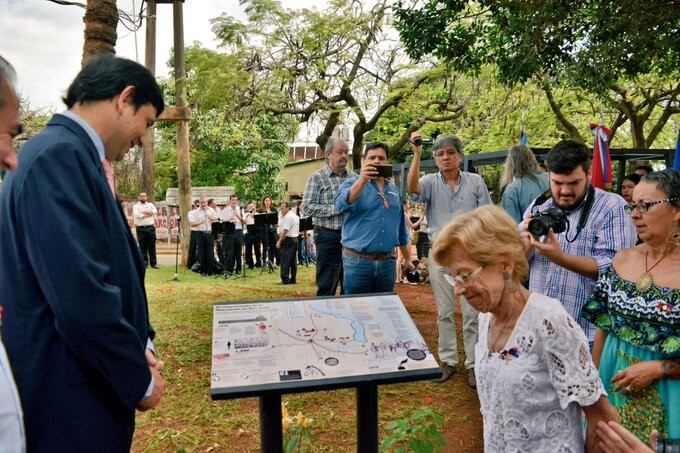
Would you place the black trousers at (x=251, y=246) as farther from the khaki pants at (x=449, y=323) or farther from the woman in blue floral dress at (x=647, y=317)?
the woman in blue floral dress at (x=647, y=317)

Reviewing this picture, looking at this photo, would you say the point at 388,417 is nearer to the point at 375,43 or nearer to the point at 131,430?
the point at 131,430

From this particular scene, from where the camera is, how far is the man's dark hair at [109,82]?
1806 millimetres

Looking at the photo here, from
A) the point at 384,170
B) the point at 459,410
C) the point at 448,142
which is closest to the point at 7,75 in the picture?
the point at 384,170

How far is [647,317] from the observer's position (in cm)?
227

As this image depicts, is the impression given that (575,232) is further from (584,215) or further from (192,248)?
(192,248)

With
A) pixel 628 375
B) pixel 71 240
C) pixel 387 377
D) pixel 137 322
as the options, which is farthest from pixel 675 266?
pixel 71 240

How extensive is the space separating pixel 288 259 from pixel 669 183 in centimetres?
1079

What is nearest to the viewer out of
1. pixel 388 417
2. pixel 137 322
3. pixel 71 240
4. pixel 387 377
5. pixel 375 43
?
pixel 71 240

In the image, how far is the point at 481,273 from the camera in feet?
6.06

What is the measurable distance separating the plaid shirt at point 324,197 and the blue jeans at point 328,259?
0.36 ft

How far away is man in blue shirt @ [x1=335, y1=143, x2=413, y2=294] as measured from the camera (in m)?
4.56

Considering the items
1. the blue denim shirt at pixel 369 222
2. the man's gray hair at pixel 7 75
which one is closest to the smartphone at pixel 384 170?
the blue denim shirt at pixel 369 222

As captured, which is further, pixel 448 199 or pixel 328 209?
pixel 328 209

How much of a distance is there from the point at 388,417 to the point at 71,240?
3.09 metres
